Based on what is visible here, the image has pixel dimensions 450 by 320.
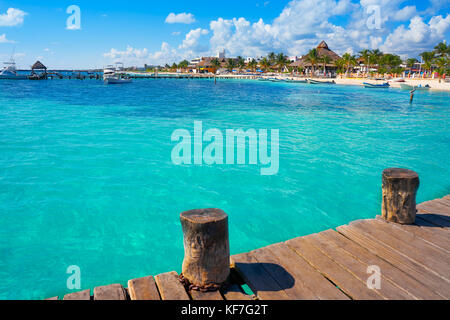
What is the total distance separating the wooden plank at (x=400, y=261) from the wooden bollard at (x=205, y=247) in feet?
7.54

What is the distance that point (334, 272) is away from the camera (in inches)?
144

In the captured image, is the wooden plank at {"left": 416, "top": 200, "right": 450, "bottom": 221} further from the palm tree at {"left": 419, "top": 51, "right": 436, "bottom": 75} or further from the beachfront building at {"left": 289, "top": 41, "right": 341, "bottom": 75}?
the beachfront building at {"left": 289, "top": 41, "right": 341, "bottom": 75}

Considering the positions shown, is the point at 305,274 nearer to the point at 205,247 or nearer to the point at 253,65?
the point at 205,247

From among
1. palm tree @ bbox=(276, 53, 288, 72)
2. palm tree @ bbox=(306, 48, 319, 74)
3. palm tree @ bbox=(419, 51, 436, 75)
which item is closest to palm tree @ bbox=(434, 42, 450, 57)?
palm tree @ bbox=(419, 51, 436, 75)

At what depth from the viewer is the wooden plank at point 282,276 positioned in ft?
10.8

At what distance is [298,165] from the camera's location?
463 inches

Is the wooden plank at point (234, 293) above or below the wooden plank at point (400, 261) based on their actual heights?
below

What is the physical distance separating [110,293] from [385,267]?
11.5 feet

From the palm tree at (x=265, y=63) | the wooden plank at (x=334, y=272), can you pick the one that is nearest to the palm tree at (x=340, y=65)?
the palm tree at (x=265, y=63)

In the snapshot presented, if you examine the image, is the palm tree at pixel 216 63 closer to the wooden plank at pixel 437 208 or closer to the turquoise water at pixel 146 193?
the turquoise water at pixel 146 193

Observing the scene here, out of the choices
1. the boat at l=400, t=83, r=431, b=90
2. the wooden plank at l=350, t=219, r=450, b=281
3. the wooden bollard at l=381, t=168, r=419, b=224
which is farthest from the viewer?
the boat at l=400, t=83, r=431, b=90

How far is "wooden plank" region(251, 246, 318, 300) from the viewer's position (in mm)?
3289
